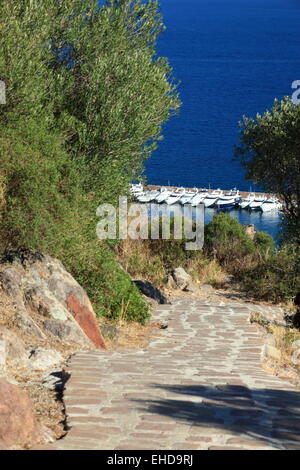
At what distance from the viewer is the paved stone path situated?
5.33m

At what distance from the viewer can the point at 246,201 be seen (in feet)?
263

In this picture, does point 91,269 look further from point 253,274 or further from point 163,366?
point 253,274

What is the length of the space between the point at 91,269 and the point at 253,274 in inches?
296

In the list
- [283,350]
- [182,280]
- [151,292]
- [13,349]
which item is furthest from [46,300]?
[182,280]

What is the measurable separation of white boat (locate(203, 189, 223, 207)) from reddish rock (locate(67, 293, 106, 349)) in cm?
6799

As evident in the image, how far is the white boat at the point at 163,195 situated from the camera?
7588cm

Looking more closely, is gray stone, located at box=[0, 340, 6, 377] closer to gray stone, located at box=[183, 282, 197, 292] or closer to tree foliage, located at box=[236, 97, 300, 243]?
gray stone, located at box=[183, 282, 197, 292]

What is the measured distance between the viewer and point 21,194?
1081cm

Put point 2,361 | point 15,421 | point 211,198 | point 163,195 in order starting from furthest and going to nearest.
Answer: point 211,198 → point 163,195 → point 2,361 → point 15,421

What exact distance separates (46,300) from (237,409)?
13.9 ft

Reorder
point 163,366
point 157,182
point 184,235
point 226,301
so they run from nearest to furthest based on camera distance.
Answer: point 163,366, point 226,301, point 184,235, point 157,182

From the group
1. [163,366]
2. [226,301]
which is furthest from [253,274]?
[163,366]

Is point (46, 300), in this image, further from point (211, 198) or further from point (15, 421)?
point (211, 198)

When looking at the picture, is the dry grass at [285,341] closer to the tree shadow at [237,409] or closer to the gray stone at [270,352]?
the gray stone at [270,352]
